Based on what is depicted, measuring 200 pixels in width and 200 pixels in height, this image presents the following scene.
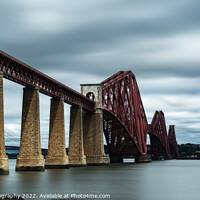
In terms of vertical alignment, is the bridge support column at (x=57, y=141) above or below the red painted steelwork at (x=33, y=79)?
below

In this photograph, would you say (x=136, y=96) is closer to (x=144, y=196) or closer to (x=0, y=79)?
(x=0, y=79)

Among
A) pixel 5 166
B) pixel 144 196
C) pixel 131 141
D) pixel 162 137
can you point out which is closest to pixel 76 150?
pixel 5 166

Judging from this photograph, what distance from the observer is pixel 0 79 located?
148 feet

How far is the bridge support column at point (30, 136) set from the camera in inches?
2040

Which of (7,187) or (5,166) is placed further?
(5,166)

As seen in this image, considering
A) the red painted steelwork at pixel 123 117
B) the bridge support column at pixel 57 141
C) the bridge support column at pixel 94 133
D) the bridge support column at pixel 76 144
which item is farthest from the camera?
the red painted steelwork at pixel 123 117

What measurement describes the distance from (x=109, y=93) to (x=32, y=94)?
4243 centimetres

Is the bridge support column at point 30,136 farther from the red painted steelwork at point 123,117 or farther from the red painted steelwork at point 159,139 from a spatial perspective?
the red painted steelwork at point 159,139

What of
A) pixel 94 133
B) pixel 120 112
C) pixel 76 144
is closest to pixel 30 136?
pixel 76 144

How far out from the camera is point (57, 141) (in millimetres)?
62250

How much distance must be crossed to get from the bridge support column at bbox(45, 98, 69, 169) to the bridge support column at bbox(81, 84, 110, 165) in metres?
21.1

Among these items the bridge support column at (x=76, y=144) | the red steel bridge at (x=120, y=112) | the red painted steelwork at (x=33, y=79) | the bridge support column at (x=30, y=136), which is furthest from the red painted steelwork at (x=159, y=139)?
the bridge support column at (x=30, y=136)

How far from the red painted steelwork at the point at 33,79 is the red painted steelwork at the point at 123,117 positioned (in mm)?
22892

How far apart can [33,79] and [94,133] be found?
104 ft
